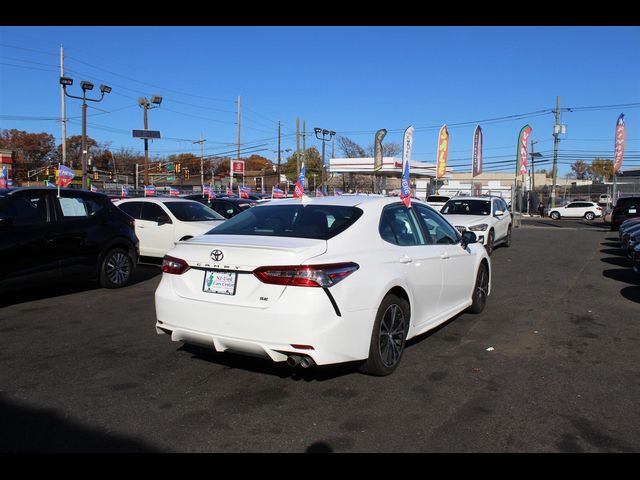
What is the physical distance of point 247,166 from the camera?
126625 millimetres

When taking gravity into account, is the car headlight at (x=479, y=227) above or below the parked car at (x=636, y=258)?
above

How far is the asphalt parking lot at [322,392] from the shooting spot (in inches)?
134

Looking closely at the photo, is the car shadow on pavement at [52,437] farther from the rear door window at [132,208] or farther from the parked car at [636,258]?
the parked car at [636,258]

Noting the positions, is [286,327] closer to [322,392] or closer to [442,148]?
[322,392]

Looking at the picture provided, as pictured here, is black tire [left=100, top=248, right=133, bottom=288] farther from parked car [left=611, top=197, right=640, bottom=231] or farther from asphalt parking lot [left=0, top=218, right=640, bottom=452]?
parked car [left=611, top=197, right=640, bottom=231]

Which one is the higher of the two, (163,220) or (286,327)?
(163,220)

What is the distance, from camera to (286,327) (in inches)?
151

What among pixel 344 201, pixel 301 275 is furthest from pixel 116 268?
pixel 301 275

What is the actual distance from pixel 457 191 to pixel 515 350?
30.7m

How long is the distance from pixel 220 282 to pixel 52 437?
1.53 meters

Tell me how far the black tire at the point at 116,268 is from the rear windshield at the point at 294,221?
14.0 feet

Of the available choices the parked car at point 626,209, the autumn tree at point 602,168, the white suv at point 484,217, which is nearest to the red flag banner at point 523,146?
the parked car at point 626,209

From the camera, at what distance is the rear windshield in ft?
14.9

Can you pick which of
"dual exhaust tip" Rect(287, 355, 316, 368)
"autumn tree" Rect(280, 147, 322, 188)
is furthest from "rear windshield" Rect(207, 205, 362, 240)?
"autumn tree" Rect(280, 147, 322, 188)
